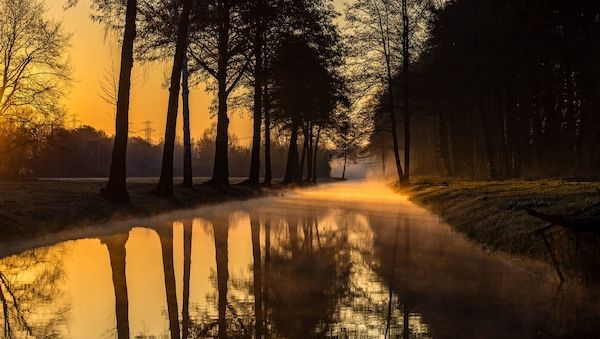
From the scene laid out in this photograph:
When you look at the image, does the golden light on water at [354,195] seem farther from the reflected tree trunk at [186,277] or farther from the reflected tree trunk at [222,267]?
the reflected tree trunk at [186,277]

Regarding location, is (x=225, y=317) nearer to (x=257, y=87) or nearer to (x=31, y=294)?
(x=31, y=294)

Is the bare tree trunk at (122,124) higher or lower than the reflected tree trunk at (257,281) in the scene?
higher

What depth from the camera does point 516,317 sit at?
21.6 ft

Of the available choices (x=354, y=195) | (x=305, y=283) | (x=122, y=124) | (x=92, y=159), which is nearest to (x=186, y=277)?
(x=305, y=283)

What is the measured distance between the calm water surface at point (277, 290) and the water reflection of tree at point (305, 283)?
0.07ft

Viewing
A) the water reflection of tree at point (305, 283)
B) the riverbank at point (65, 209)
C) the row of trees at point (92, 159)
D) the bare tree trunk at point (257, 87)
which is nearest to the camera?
the water reflection of tree at point (305, 283)

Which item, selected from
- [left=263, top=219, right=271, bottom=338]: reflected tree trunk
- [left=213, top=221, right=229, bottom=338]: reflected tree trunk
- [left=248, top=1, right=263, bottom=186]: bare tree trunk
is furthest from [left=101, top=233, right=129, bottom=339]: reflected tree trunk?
[left=248, top=1, right=263, bottom=186]: bare tree trunk

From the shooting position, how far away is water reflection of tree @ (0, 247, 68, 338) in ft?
19.8

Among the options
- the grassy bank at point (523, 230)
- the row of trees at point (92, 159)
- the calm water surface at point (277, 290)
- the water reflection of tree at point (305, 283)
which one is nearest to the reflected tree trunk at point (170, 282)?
the calm water surface at point (277, 290)

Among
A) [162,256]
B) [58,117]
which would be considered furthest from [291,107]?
[162,256]

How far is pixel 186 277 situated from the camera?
8977 millimetres

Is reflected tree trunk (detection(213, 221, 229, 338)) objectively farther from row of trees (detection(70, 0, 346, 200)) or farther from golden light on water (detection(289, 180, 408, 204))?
golden light on water (detection(289, 180, 408, 204))

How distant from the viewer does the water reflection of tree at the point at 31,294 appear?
605 centimetres

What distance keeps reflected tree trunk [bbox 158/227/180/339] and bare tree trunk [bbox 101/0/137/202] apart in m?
5.77
